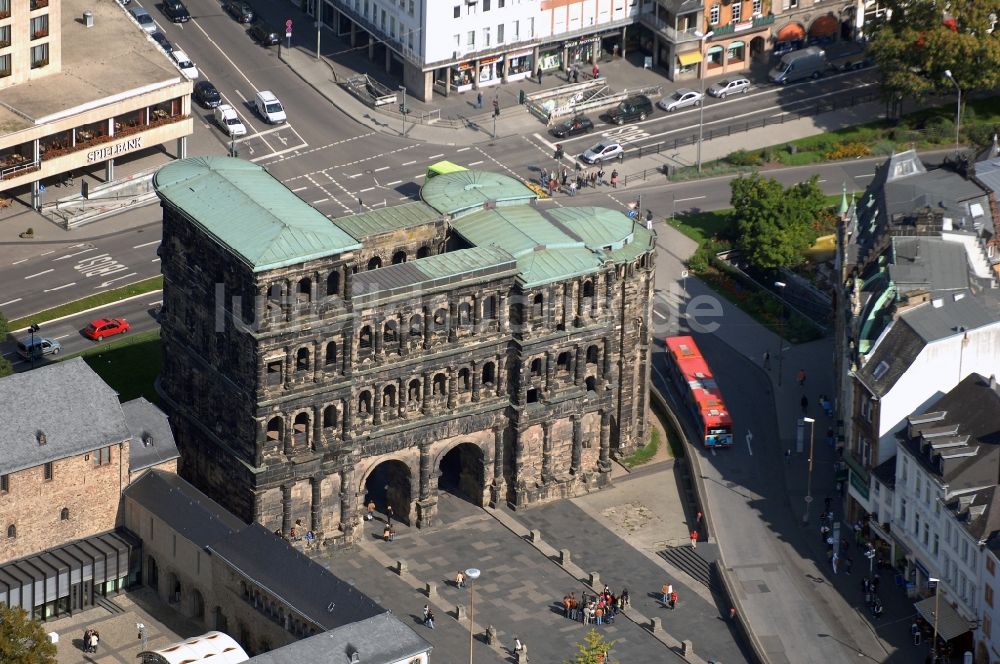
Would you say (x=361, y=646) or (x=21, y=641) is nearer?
(x=21, y=641)

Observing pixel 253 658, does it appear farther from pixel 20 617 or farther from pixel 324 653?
pixel 20 617

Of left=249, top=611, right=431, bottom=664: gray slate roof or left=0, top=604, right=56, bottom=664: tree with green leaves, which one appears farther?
left=0, top=604, right=56, bottom=664: tree with green leaves

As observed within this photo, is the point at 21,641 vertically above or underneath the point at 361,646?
underneath

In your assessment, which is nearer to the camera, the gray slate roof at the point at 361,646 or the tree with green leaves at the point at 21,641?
the gray slate roof at the point at 361,646
